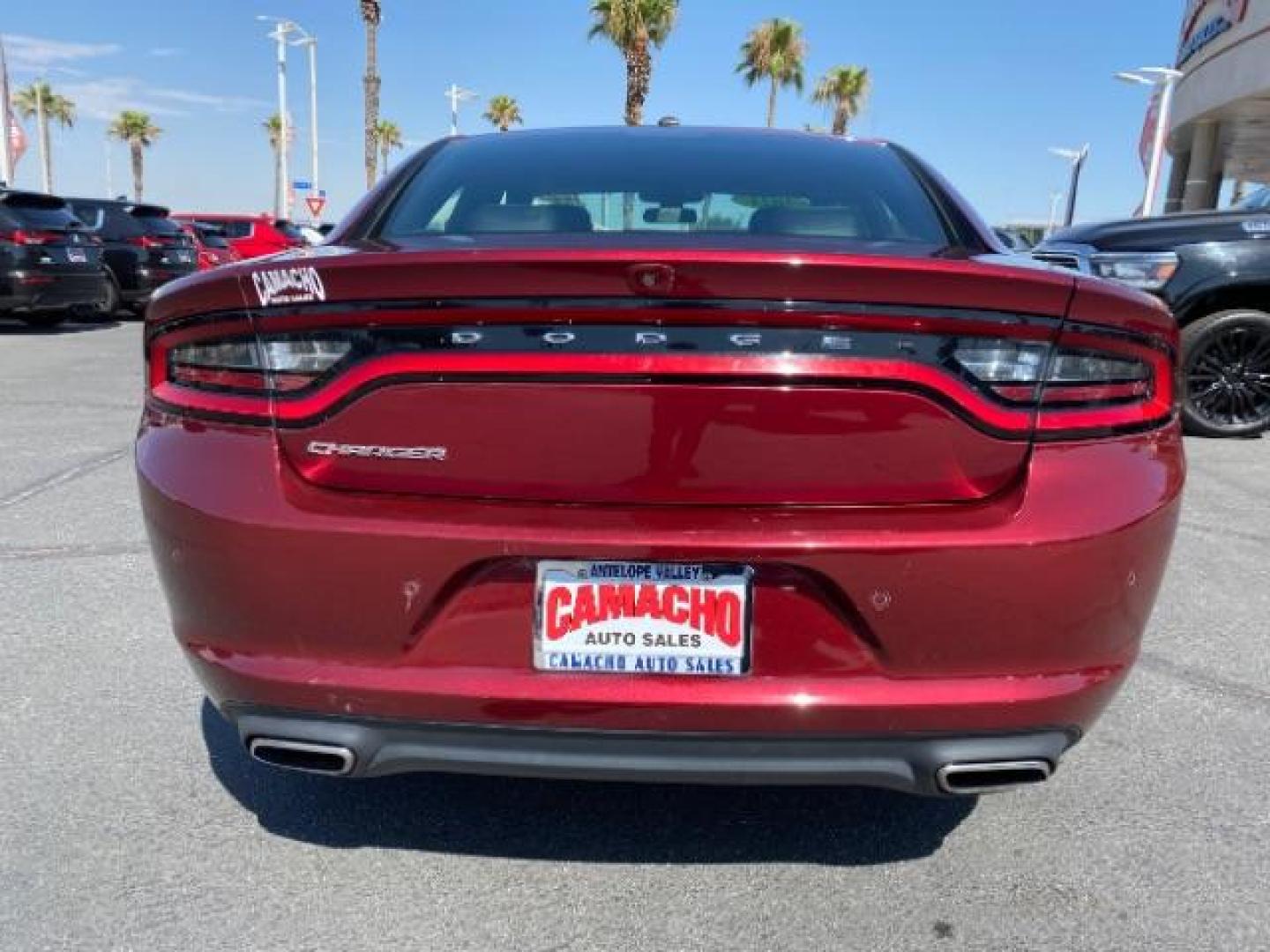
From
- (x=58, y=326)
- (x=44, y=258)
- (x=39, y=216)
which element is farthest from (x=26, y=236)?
(x=58, y=326)

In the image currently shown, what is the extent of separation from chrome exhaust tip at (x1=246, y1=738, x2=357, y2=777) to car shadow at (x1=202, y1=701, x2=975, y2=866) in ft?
1.40

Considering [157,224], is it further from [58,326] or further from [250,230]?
[250,230]

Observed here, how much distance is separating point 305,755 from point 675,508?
824 millimetres

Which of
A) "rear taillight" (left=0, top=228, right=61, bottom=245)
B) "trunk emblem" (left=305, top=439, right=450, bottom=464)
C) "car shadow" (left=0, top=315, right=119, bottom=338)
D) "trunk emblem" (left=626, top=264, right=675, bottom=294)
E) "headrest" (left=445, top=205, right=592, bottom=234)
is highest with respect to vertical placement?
"headrest" (left=445, top=205, right=592, bottom=234)

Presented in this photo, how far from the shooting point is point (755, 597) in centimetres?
175

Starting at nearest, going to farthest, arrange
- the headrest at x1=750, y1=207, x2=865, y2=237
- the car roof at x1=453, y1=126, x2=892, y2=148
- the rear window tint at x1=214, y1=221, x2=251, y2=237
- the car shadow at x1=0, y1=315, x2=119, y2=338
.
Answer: the headrest at x1=750, y1=207, x2=865, y2=237, the car roof at x1=453, y1=126, x2=892, y2=148, the car shadow at x1=0, y1=315, x2=119, y2=338, the rear window tint at x1=214, y1=221, x2=251, y2=237

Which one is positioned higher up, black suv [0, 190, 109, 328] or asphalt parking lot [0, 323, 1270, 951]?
black suv [0, 190, 109, 328]

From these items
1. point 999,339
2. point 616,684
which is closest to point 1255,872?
point 999,339

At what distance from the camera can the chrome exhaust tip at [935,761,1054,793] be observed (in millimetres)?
1830

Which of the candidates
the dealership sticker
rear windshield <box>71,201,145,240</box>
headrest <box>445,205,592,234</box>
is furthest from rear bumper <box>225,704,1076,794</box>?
rear windshield <box>71,201,145,240</box>

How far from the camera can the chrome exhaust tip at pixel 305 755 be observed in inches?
73.6

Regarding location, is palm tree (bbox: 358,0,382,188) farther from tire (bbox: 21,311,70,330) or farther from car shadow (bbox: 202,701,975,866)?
car shadow (bbox: 202,701,975,866)

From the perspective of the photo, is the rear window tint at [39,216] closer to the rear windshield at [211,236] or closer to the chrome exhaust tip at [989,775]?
the rear windshield at [211,236]

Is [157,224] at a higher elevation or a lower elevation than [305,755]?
higher
